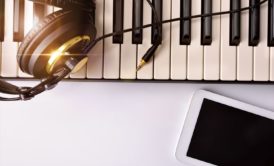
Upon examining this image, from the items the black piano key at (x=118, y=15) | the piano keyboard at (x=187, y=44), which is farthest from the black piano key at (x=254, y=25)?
the black piano key at (x=118, y=15)

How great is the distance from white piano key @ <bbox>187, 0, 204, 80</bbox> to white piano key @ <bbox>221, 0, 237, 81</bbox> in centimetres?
4

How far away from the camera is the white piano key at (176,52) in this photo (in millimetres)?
726

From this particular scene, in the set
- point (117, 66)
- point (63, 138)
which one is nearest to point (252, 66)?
point (117, 66)

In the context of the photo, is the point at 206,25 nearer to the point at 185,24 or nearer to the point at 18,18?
the point at 185,24

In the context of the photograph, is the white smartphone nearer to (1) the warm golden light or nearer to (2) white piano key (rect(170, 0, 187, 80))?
(2) white piano key (rect(170, 0, 187, 80))

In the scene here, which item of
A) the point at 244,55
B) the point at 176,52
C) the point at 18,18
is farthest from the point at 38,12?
the point at 244,55

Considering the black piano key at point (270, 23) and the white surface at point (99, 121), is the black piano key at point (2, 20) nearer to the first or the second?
the white surface at point (99, 121)

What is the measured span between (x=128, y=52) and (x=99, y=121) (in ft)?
0.52

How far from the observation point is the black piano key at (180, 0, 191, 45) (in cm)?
72

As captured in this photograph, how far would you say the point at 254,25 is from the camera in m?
0.72

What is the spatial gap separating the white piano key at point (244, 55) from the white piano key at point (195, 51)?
7 cm

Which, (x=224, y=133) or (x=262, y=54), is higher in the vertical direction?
(x=262, y=54)

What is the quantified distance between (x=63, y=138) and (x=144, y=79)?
0.20 m

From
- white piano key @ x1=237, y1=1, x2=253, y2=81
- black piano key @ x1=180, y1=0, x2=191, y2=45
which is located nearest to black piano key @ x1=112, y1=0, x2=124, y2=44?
black piano key @ x1=180, y1=0, x2=191, y2=45
